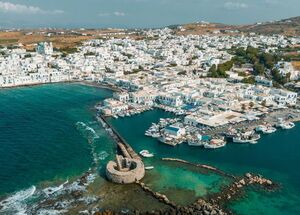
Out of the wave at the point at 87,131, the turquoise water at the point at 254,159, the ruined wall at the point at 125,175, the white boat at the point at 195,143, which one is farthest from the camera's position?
the wave at the point at 87,131

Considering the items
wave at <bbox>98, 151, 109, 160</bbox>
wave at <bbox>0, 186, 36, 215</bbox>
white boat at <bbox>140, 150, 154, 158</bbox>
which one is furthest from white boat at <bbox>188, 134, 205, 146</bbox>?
wave at <bbox>0, 186, 36, 215</bbox>

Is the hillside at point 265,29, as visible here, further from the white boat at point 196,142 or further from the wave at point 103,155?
the wave at point 103,155

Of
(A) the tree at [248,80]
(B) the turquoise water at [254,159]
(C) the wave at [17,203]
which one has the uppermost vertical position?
(A) the tree at [248,80]

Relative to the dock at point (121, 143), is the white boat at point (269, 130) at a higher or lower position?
higher

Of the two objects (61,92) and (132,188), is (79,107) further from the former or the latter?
(132,188)

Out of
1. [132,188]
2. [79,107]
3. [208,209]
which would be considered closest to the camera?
[208,209]

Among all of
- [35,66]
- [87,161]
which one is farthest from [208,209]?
[35,66]

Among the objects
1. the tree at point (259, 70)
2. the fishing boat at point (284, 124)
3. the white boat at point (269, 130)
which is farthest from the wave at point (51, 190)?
the tree at point (259, 70)

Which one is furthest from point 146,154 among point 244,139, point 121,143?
point 244,139
